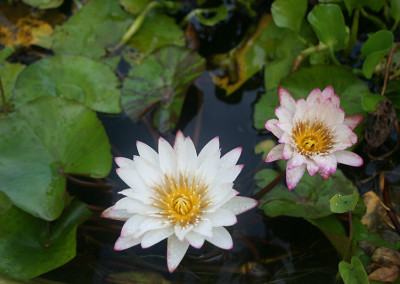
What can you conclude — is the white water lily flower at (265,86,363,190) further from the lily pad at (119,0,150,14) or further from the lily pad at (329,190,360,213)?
the lily pad at (119,0,150,14)

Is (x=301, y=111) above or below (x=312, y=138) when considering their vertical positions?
above

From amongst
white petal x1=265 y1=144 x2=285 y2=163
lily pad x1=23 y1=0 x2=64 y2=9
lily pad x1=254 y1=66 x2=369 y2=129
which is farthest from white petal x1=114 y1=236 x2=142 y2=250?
lily pad x1=23 y1=0 x2=64 y2=9

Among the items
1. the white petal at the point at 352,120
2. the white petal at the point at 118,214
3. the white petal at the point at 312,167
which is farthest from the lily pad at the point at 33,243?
the white petal at the point at 352,120

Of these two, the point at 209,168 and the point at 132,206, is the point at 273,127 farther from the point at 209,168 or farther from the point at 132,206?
the point at 132,206

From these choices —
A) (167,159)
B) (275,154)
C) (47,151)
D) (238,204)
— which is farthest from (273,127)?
(47,151)

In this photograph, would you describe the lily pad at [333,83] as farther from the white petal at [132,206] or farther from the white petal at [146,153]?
the white petal at [132,206]
